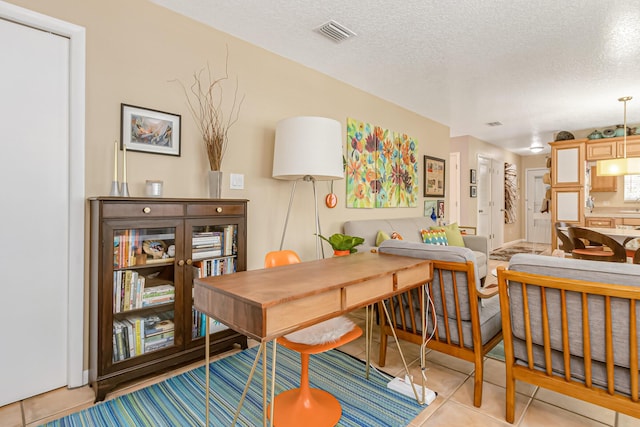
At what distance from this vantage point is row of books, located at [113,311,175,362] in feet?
6.28

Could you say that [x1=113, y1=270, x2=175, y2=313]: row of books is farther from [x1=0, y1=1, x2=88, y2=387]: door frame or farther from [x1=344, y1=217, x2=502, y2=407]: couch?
[x1=344, y1=217, x2=502, y2=407]: couch

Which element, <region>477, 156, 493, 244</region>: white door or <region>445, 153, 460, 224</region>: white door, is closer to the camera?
<region>445, 153, 460, 224</region>: white door

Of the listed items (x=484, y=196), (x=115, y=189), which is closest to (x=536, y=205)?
(x=484, y=196)

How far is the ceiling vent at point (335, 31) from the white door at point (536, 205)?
8092 millimetres

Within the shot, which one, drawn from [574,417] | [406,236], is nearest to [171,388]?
[574,417]

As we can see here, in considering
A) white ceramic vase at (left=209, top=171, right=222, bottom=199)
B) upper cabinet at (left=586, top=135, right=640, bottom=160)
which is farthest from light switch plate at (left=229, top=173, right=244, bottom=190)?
upper cabinet at (left=586, top=135, right=640, bottom=160)

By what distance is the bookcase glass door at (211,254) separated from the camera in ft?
7.25

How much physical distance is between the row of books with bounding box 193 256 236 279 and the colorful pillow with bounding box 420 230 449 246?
2618mm

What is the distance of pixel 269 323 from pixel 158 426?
3.56 feet

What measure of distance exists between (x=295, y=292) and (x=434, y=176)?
460 cm

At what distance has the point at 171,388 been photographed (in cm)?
195

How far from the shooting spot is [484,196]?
724 cm

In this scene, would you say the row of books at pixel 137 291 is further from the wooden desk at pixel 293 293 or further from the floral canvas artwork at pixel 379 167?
the floral canvas artwork at pixel 379 167

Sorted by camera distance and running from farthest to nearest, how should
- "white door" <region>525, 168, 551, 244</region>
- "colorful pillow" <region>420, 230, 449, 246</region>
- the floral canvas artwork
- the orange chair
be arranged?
"white door" <region>525, 168, 551, 244</region> < "colorful pillow" <region>420, 230, 449, 246</region> < the floral canvas artwork < the orange chair
